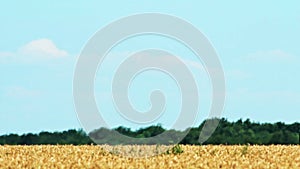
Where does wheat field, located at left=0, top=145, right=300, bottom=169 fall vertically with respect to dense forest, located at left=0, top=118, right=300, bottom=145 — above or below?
below

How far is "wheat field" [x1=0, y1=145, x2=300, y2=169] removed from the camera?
1602cm

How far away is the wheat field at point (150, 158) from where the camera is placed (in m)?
16.0

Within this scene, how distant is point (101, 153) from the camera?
61.2 feet

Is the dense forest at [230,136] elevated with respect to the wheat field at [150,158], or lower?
elevated

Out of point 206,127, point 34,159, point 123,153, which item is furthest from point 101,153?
point 206,127

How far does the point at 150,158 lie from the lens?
56.4ft

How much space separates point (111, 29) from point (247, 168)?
4.97m

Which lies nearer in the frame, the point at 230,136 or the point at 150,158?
the point at 150,158

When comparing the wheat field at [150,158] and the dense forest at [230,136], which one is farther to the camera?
the dense forest at [230,136]

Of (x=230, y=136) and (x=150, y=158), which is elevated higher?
(x=230, y=136)

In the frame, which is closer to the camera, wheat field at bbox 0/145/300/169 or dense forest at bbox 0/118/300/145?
wheat field at bbox 0/145/300/169

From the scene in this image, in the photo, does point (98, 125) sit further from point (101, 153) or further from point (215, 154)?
point (215, 154)

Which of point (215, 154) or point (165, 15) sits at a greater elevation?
point (165, 15)

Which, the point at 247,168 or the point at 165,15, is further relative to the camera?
the point at 165,15
